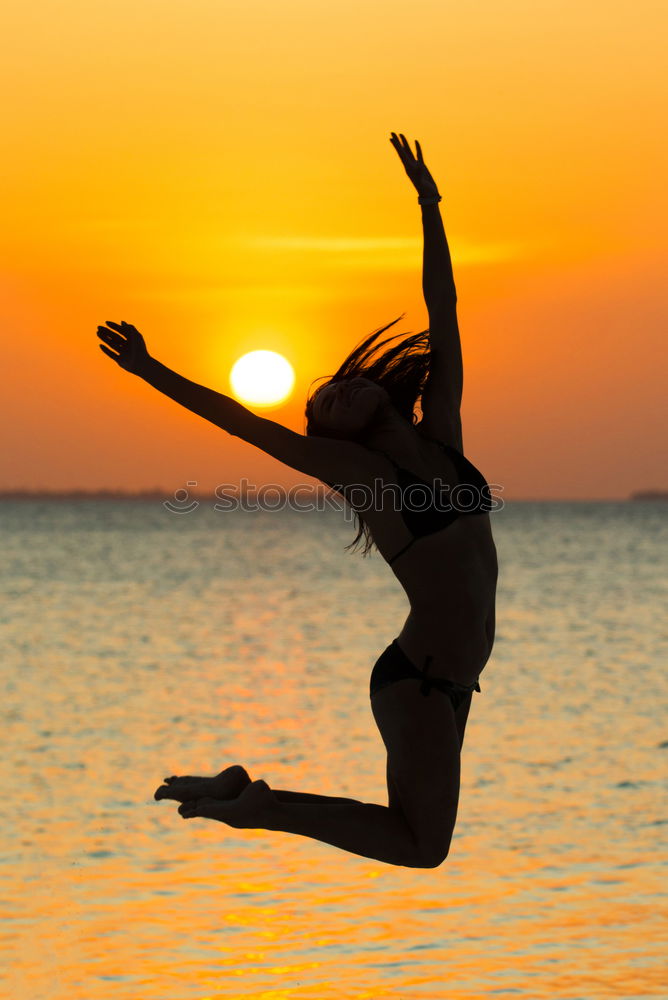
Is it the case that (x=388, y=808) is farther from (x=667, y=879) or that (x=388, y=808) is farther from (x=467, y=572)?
(x=667, y=879)

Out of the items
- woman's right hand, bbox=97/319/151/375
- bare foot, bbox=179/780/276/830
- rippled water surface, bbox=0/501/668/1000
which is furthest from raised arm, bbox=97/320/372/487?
rippled water surface, bbox=0/501/668/1000

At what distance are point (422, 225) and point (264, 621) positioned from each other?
40312 mm

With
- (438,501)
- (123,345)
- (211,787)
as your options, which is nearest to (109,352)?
(123,345)

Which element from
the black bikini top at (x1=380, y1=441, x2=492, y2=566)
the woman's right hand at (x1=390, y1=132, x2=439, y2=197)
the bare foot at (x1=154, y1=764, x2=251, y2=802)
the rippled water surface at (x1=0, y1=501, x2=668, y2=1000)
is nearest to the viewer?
the black bikini top at (x1=380, y1=441, x2=492, y2=566)

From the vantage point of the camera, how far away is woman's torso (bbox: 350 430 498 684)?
20.6ft

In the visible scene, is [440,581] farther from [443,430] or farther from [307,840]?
[307,840]

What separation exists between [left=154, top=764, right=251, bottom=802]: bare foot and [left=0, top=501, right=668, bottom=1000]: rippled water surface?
493 cm

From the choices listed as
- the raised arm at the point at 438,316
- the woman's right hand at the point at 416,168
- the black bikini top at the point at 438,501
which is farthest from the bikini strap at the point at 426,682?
Answer: the woman's right hand at the point at 416,168

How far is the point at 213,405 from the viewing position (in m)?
6.00

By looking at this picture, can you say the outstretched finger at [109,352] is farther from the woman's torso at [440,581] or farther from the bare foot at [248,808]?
A: the bare foot at [248,808]

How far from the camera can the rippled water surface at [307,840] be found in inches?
458

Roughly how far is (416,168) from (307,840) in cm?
901

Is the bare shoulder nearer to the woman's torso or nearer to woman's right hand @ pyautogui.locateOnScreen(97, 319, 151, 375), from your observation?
the woman's torso

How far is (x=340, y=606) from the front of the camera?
175 ft
